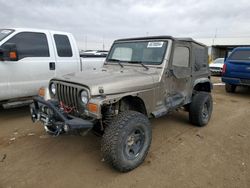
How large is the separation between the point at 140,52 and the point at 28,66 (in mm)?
2529

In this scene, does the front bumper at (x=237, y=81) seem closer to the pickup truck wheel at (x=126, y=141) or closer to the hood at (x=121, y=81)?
the hood at (x=121, y=81)

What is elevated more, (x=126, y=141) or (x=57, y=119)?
(x=57, y=119)

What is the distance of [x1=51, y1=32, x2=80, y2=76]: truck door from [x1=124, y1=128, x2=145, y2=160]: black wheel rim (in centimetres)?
306

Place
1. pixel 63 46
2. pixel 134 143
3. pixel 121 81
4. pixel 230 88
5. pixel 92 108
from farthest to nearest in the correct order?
pixel 230 88, pixel 63 46, pixel 134 143, pixel 121 81, pixel 92 108

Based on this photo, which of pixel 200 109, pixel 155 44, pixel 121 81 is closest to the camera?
pixel 121 81

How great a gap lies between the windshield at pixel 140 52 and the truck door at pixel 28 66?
1.64 m

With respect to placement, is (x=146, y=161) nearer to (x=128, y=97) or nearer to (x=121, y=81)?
(x=128, y=97)

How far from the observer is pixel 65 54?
5.62m

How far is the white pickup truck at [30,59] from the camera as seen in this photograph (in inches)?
180

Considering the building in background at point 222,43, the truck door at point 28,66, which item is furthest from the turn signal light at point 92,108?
the building in background at point 222,43

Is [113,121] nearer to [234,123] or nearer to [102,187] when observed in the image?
[102,187]

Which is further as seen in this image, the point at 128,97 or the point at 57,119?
the point at 128,97

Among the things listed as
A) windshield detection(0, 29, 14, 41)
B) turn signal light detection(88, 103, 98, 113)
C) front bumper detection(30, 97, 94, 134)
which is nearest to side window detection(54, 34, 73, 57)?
windshield detection(0, 29, 14, 41)

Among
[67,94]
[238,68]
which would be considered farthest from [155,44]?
[238,68]
